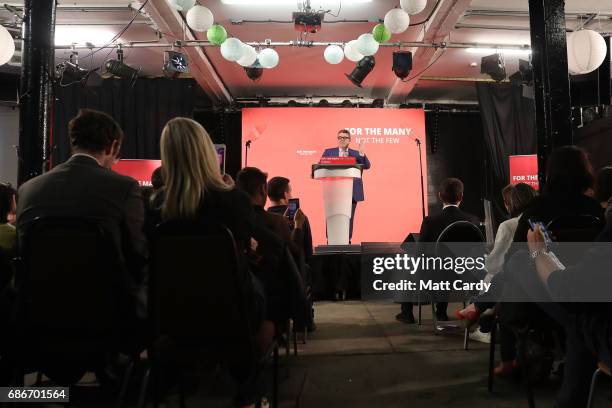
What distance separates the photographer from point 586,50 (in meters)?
4.48

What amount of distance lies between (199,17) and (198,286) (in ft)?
13.3

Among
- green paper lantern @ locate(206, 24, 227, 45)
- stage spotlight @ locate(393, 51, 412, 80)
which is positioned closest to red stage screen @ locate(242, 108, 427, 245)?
stage spotlight @ locate(393, 51, 412, 80)

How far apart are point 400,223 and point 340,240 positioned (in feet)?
10.9

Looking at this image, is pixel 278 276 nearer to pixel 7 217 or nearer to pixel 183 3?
pixel 7 217

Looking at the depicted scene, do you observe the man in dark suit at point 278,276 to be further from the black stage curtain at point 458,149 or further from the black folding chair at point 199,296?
the black stage curtain at point 458,149

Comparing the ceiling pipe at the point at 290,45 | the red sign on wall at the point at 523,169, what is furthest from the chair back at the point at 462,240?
the red sign on wall at the point at 523,169

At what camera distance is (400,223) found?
820 centimetres

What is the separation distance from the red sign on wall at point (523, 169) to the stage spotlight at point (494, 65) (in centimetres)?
164

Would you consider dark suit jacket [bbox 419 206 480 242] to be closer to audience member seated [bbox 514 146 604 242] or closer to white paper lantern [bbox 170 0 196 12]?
audience member seated [bbox 514 146 604 242]

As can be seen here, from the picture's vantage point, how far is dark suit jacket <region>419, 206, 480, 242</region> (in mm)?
3689

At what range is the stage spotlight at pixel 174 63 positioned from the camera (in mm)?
5898

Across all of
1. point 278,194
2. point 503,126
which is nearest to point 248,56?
point 278,194

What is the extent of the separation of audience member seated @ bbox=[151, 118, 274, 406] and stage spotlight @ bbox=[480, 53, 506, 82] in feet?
19.9

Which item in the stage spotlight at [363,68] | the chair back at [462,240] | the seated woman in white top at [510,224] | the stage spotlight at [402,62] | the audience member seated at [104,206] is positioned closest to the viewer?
the audience member seated at [104,206]
